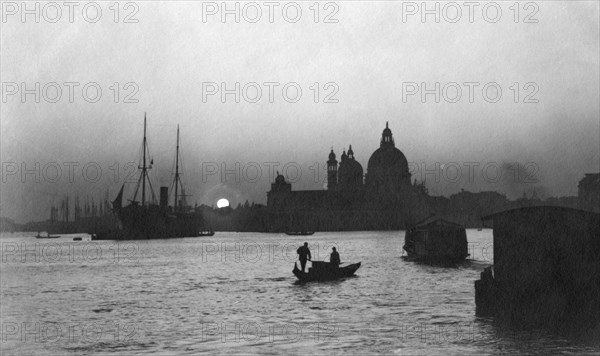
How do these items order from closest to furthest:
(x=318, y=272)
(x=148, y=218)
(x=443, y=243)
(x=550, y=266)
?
(x=550, y=266)
(x=318, y=272)
(x=443, y=243)
(x=148, y=218)

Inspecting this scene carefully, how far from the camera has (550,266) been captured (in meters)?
24.0

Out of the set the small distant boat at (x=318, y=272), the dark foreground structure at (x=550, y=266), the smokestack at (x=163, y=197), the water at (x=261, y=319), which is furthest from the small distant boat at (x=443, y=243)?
the smokestack at (x=163, y=197)

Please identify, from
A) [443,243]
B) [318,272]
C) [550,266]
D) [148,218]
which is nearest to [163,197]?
[148,218]

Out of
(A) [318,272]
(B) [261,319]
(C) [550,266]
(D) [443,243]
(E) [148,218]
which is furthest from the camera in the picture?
(E) [148,218]

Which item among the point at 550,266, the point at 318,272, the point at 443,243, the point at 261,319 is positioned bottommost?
the point at 261,319

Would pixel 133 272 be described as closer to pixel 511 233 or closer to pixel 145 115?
pixel 511 233

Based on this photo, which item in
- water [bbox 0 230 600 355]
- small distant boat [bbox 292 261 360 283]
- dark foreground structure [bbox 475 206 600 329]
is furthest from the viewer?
small distant boat [bbox 292 261 360 283]

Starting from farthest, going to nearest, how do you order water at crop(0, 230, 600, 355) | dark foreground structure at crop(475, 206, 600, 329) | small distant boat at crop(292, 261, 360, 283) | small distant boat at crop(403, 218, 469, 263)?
small distant boat at crop(403, 218, 469, 263)
small distant boat at crop(292, 261, 360, 283)
dark foreground structure at crop(475, 206, 600, 329)
water at crop(0, 230, 600, 355)

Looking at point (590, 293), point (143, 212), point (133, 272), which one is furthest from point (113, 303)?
point (143, 212)

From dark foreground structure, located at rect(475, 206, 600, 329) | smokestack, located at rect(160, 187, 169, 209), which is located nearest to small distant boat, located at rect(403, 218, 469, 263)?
dark foreground structure, located at rect(475, 206, 600, 329)

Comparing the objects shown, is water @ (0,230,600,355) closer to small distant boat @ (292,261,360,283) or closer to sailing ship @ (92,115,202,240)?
small distant boat @ (292,261,360,283)

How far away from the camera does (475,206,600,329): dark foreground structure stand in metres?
23.8

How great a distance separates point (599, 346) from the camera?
20.7 meters

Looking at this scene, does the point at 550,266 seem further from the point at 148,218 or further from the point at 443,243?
the point at 148,218
